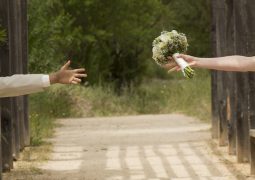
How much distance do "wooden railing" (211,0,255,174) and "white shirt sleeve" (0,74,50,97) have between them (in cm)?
688

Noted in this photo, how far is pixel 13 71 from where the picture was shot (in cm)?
1540

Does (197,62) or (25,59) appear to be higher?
(25,59)

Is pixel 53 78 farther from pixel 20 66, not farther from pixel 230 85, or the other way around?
pixel 20 66

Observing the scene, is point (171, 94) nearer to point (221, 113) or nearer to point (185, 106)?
point (185, 106)

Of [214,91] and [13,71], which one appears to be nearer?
[13,71]

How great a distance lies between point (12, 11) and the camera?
50.1 ft

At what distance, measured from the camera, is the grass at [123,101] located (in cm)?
2798

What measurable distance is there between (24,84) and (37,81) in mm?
104

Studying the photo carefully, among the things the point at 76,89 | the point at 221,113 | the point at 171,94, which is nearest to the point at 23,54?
the point at 221,113

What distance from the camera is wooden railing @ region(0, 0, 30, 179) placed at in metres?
13.8

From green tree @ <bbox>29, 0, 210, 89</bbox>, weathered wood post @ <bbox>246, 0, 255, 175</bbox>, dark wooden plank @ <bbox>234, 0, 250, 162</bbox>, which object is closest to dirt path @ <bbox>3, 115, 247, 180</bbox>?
dark wooden plank @ <bbox>234, 0, 250, 162</bbox>

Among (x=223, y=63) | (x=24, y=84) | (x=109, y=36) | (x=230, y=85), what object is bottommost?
(x=230, y=85)

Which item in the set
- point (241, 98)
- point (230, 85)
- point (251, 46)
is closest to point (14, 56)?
point (230, 85)

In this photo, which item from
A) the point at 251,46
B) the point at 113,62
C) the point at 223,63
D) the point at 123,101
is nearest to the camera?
the point at 223,63
